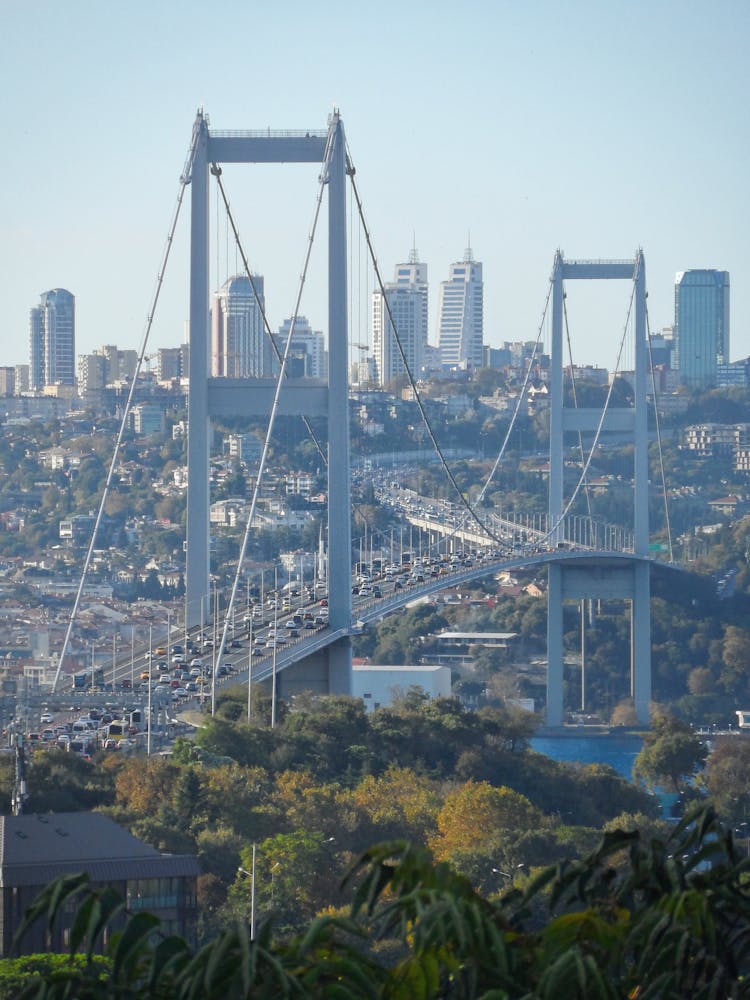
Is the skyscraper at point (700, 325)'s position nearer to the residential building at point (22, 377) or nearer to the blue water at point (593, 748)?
the residential building at point (22, 377)

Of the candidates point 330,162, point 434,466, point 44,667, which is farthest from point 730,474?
point 330,162

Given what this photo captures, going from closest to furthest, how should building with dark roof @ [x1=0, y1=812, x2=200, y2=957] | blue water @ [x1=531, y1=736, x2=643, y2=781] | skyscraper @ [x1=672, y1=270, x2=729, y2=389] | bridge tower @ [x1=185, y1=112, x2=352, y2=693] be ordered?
building with dark roof @ [x1=0, y1=812, x2=200, y2=957], bridge tower @ [x1=185, y1=112, x2=352, y2=693], blue water @ [x1=531, y1=736, x2=643, y2=781], skyscraper @ [x1=672, y1=270, x2=729, y2=389]

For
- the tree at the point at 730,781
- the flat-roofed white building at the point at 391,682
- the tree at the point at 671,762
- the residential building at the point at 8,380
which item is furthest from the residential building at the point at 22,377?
the tree at the point at 671,762

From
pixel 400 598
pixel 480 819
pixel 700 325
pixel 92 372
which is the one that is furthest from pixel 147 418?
pixel 480 819

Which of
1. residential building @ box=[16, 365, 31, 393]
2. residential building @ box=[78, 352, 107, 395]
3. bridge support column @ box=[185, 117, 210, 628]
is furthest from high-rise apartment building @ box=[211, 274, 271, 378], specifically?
bridge support column @ box=[185, 117, 210, 628]

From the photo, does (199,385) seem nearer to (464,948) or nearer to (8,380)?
(464,948)

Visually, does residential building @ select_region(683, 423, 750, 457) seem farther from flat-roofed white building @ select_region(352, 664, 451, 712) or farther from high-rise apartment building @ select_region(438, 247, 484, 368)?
flat-roofed white building @ select_region(352, 664, 451, 712)

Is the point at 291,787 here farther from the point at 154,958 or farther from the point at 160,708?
the point at 154,958
